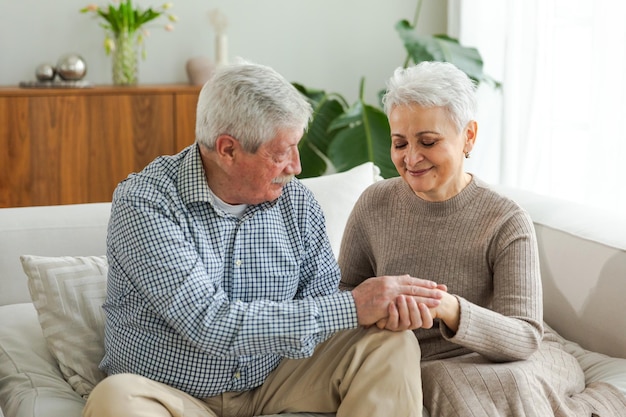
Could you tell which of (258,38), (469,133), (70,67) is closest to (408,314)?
(469,133)

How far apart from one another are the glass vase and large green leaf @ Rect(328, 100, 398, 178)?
101 cm

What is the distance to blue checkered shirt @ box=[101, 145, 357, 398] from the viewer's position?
1.83m

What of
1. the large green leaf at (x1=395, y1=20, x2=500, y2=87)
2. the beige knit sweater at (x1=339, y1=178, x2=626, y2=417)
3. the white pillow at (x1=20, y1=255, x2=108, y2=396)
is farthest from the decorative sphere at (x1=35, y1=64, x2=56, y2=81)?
the beige knit sweater at (x1=339, y1=178, x2=626, y2=417)

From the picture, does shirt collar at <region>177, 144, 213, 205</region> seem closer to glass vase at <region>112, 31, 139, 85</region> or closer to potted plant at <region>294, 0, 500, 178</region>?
potted plant at <region>294, 0, 500, 178</region>

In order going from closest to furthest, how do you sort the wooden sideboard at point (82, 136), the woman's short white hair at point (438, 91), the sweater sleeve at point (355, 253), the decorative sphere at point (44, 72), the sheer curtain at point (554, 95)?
1. the woman's short white hair at point (438, 91)
2. the sweater sleeve at point (355, 253)
3. the sheer curtain at point (554, 95)
4. the wooden sideboard at point (82, 136)
5. the decorative sphere at point (44, 72)

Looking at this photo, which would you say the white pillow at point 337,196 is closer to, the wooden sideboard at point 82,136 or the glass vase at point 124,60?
the wooden sideboard at point 82,136

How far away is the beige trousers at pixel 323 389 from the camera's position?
1762 millimetres

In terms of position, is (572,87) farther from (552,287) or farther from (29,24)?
(29,24)

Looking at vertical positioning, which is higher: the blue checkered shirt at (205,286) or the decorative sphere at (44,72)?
the decorative sphere at (44,72)

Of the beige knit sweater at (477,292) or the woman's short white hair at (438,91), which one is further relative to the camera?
the woman's short white hair at (438,91)

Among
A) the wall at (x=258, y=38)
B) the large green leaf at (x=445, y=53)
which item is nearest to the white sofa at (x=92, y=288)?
the large green leaf at (x=445, y=53)

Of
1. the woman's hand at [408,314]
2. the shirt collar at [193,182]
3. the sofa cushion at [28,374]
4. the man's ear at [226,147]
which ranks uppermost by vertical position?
the man's ear at [226,147]

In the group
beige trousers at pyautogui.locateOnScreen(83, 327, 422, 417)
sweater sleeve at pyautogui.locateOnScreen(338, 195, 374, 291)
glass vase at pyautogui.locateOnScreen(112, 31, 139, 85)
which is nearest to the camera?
beige trousers at pyautogui.locateOnScreen(83, 327, 422, 417)

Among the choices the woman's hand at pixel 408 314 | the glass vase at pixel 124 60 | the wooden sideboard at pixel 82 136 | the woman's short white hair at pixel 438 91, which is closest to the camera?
the woman's hand at pixel 408 314
